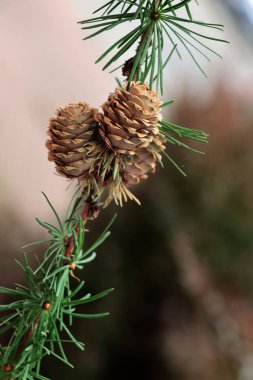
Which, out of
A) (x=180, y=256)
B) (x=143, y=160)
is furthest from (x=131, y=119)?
(x=180, y=256)

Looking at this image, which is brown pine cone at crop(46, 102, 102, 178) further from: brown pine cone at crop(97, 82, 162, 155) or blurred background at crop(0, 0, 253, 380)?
blurred background at crop(0, 0, 253, 380)

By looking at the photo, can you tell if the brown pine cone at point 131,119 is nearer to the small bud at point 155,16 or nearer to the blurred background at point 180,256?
the small bud at point 155,16

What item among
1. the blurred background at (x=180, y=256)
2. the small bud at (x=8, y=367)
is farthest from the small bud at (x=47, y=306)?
the blurred background at (x=180, y=256)

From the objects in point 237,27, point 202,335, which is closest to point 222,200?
point 202,335

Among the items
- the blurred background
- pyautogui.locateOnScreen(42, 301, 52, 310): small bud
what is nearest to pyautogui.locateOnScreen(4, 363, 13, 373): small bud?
pyautogui.locateOnScreen(42, 301, 52, 310): small bud

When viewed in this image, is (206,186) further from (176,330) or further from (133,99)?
(133,99)

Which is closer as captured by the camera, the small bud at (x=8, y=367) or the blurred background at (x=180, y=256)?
the small bud at (x=8, y=367)

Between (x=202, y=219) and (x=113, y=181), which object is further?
(x=202, y=219)

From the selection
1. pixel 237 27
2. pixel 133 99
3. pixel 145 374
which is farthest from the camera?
pixel 237 27
